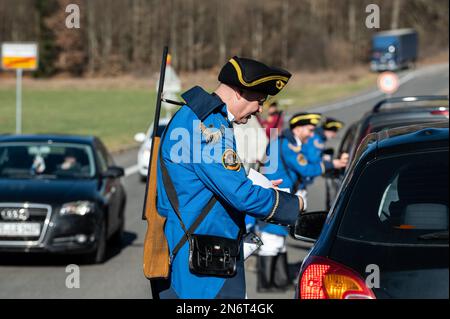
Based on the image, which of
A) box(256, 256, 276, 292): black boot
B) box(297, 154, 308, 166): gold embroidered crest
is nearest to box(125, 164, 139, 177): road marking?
box(297, 154, 308, 166): gold embroidered crest

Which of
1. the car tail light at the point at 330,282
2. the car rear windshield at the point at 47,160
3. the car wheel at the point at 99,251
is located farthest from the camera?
the car rear windshield at the point at 47,160

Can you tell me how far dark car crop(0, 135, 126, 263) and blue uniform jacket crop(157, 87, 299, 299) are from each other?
22.6ft

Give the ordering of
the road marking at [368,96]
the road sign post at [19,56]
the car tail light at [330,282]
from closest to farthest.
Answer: the car tail light at [330,282], the road sign post at [19,56], the road marking at [368,96]

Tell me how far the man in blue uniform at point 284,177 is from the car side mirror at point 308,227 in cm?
451

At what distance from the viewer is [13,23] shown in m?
116

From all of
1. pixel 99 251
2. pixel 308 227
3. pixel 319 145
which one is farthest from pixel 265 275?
pixel 308 227

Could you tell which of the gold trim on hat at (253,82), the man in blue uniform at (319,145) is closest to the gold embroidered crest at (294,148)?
the man in blue uniform at (319,145)

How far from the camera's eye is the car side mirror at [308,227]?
A: 5.41 meters

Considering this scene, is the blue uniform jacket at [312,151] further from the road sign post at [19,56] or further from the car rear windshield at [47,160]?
the road sign post at [19,56]

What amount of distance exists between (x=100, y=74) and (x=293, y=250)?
8978cm

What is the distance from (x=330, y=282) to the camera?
418 centimetres

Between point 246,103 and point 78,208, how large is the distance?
708cm

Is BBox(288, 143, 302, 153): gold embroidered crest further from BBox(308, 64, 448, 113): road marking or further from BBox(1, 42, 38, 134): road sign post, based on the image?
BBox(308, 64, 448, 113): road marking

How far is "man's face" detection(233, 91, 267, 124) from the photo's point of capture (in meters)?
5.00
